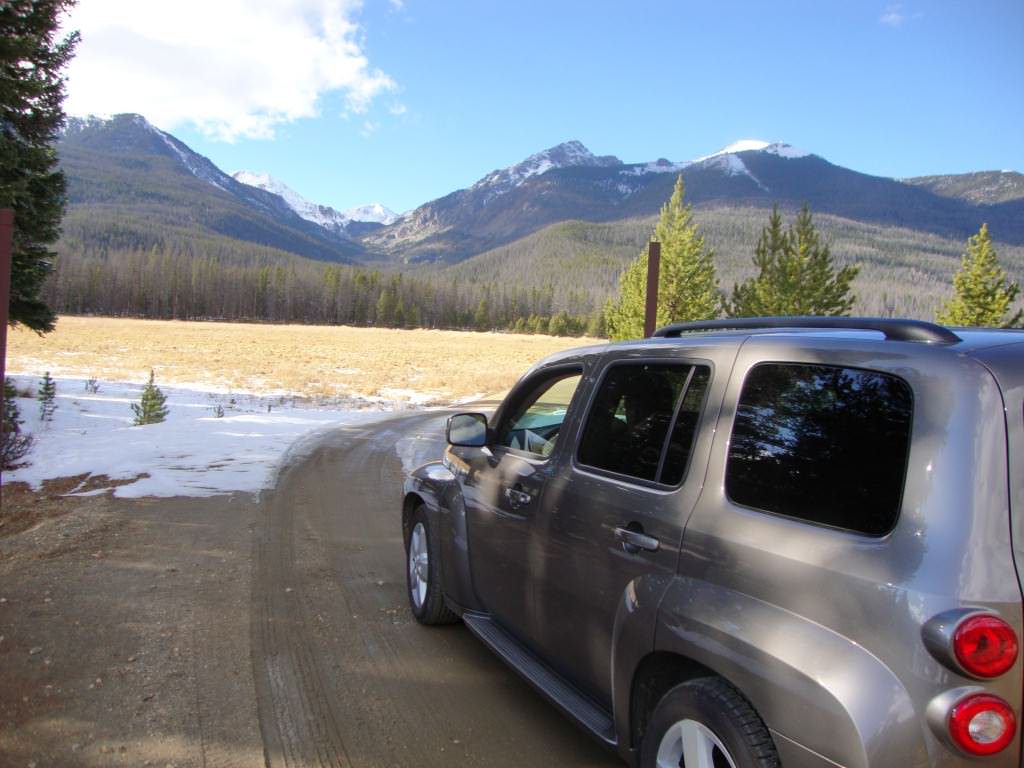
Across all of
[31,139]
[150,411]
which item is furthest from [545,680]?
[150,411]

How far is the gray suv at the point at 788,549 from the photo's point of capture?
1526mm

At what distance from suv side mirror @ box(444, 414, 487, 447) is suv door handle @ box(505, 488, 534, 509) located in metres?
0.43

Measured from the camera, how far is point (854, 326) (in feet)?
7.36

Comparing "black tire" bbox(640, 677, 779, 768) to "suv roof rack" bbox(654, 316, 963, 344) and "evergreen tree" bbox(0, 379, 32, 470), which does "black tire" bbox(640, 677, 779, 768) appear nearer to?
"suv roof rack" bbox(654, 316, 963, 344)

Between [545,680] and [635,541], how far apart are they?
936 millimetres

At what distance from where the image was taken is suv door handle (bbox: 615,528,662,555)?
2248 mm

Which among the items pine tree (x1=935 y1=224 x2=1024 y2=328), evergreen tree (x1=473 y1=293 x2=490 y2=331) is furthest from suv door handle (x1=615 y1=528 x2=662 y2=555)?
evergreen tree (x1=473 y1=293 x2=490 y2=331)

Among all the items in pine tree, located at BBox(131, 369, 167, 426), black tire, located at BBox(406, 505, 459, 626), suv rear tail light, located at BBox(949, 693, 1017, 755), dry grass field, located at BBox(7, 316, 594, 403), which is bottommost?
dry grass field, located at BBox(7, 316, 594, 403)

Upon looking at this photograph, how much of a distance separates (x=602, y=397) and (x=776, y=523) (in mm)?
1121

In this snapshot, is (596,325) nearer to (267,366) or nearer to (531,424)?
(267,366)

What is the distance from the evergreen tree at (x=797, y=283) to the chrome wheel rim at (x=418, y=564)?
2654 cm

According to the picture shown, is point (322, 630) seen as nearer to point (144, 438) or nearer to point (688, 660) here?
point (688, 660)

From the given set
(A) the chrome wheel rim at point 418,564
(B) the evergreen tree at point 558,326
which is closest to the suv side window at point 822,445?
(A) the chrome wheel rim at point 418,564

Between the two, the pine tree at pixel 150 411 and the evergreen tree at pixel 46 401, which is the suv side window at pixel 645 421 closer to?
the pine tree at pixel 150 411
